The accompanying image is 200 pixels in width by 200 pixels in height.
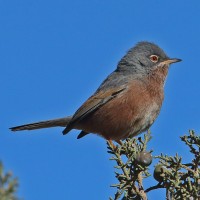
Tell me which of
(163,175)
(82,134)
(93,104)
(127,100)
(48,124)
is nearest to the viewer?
(163,175)

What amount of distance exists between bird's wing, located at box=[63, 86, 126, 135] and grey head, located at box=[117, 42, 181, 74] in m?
0.75

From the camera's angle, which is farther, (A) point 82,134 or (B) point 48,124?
(B) point 48,124

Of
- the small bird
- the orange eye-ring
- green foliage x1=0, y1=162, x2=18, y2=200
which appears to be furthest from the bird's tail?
green foliage x1=0, y1=162, x2=18, y2=200

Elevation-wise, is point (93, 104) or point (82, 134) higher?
point (93, 104)

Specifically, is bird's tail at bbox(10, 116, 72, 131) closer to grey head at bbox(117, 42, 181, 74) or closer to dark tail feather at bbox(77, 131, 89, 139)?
dark tail feather at bbox(77, 131, 89, 139)

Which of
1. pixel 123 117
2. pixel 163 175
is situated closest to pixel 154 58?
pixel 123 117

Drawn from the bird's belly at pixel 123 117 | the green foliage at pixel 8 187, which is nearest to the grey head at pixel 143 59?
the bird's belly at pixel 123 117

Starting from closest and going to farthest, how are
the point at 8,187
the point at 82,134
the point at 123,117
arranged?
the point at 8,187 < the point at 123,117 < the point at 82,134

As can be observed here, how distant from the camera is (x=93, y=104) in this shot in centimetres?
865

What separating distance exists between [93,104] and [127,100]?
0.80 metres

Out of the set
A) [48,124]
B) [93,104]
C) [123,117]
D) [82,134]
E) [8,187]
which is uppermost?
[48,124]

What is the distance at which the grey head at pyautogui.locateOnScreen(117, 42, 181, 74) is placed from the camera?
9109mm

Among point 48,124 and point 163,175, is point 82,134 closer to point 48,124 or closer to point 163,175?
point 48,124

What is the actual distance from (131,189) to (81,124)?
13.6 ft
